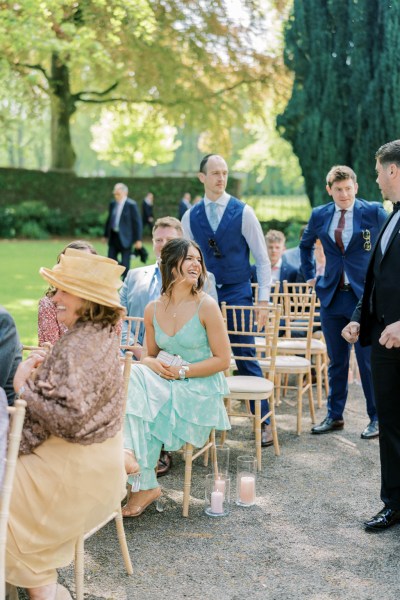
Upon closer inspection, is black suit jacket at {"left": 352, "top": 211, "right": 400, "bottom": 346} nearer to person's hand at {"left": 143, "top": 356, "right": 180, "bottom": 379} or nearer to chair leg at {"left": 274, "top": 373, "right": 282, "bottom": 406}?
person's hand at {"left": 143, "top": 356, "right": 180, "bottom": 379}

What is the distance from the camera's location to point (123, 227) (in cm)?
1562

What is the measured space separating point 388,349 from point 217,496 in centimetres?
132

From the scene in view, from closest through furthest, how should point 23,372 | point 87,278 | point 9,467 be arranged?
1. point 9,467
2. point 87,278
3. point 23,372

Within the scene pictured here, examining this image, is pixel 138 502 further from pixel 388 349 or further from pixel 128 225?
pixel 128 225

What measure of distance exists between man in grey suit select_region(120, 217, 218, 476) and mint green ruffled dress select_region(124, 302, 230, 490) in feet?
3.09

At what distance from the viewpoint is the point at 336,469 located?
18.9 ft

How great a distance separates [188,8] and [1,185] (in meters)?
8.89

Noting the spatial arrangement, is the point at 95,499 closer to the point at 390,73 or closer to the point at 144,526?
the point at 144,526

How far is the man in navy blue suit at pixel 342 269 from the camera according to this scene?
21.4 feet

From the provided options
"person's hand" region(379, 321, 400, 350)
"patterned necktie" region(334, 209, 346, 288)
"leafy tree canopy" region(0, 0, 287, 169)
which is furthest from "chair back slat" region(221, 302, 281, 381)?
"leafy tree canopy" region(0, 0, 287, 169)

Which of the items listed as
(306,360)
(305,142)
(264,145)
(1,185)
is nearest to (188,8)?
(1,185)

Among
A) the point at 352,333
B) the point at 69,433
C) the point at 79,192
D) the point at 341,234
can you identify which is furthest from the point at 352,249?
the point at 79,192

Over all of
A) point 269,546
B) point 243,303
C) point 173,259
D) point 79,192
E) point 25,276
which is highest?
point 79,192

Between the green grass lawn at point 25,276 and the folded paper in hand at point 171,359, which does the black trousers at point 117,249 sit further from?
the folded paper in hand at point 171,359
